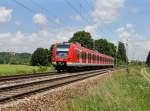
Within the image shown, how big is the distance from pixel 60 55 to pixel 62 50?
1.86ft

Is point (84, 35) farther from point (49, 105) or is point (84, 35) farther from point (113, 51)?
point (49, 105)

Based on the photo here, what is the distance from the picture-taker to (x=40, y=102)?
1352cm

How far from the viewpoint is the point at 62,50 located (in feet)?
136

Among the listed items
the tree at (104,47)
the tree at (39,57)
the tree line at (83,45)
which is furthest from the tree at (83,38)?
the tree at (104,47)

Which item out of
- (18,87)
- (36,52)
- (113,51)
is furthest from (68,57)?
(113,51)

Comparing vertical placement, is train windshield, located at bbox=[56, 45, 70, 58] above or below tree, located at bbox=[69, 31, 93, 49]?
below

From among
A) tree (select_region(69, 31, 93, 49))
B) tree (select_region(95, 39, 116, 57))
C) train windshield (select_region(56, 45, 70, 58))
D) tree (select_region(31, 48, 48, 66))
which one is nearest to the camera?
train windshield (select_region(56, 45, 70, 58))

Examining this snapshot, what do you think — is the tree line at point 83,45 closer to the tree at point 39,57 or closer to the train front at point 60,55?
the tree at point 39,57

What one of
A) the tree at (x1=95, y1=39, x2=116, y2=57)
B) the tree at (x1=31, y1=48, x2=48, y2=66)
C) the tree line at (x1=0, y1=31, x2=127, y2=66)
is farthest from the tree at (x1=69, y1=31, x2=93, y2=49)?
the tree at (x1=95, y1=39, x2=116, y2=57)

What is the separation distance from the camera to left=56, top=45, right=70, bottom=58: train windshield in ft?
135

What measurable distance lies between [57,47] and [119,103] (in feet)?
94.5

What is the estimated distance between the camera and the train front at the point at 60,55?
40938mm

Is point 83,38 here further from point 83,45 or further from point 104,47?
point 104,47

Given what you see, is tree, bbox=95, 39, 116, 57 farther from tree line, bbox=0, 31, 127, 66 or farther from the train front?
the train front
